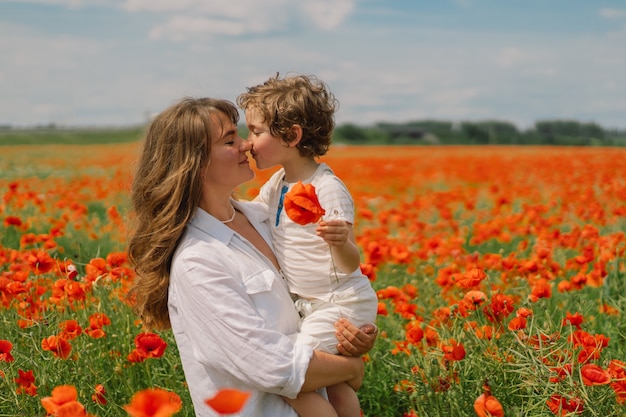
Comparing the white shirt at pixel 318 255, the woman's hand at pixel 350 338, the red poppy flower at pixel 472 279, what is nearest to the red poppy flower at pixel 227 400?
the woman's hand at pixel 350 338

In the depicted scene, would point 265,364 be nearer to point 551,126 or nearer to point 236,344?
point 236,344

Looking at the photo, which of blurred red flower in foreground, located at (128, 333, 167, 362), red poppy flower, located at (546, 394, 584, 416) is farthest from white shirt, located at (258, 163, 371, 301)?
red poppy flower, located at (546, 394, 584, 416)

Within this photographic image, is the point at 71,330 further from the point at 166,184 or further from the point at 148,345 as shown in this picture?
the point at 166,184

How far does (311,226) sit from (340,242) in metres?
0.30

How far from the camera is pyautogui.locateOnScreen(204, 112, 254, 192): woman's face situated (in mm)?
2254

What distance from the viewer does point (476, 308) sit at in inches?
104

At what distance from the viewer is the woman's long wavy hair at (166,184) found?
Result: 2.21 meters

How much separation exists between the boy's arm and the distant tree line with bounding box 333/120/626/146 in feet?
106

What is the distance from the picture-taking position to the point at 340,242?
2164 millimetres

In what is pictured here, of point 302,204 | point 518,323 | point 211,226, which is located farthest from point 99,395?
point 518,323

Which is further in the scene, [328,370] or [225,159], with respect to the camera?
[225,159]

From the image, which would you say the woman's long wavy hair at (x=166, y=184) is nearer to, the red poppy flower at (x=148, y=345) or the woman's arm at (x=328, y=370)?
the red poppy flower at (x=148, y=345)

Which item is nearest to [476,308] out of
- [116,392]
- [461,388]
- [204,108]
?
[461,388]

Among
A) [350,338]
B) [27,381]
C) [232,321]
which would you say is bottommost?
[27,381]
